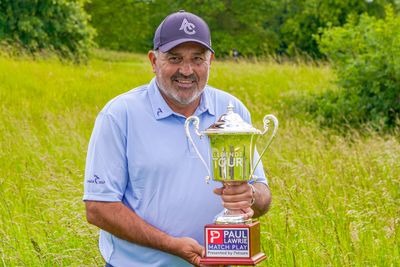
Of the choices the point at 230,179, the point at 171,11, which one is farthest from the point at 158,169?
the point at 171,11

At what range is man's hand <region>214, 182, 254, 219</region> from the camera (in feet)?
11.5

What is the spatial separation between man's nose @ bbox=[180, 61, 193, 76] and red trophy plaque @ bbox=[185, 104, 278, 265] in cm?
20

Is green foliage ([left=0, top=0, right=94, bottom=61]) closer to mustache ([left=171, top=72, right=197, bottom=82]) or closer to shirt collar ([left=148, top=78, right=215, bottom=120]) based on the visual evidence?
shirt collar ([left=148, top=78, right=215, bottom=120])

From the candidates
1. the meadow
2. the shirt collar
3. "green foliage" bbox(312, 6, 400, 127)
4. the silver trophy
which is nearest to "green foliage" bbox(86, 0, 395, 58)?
"green foliage" bbox(312, 6, 400, 127)

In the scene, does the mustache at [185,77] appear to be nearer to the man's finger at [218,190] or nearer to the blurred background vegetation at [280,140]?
the man's finger at [218,190]

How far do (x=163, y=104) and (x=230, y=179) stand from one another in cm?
44

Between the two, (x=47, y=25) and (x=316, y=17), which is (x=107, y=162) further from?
(x=316, y=17)

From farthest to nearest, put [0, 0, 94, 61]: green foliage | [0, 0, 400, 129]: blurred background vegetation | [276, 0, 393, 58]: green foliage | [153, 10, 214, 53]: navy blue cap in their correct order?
[276, 0, 393, 58]: green foliage → [0, 0, 94, 61]: green foliage → [0, 0, 400, 129]: blurred background vegetation → [153, 10, 214, 53]: navy blue cap

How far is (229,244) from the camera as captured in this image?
11.5ft

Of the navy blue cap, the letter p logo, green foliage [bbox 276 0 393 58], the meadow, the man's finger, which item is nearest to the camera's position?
the letter p logo

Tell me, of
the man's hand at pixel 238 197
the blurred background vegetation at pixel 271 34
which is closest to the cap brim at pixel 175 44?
the man's hand at pixel 238 197

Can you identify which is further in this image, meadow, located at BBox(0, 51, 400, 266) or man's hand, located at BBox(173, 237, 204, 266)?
meadow, located at BBox(0, 51, 400, 266)

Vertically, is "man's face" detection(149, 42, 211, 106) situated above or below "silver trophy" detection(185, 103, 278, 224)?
above

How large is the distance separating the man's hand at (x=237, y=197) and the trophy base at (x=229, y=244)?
0.07 metres
